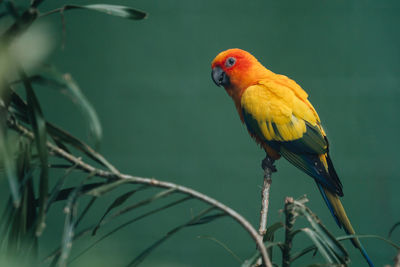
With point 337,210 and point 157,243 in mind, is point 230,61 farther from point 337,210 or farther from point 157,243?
point 157,243

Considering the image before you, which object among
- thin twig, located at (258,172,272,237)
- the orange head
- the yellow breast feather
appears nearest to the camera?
thin twig, located at (258,172,272,237)

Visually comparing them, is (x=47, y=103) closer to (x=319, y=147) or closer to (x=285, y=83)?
(x=285, y=83)

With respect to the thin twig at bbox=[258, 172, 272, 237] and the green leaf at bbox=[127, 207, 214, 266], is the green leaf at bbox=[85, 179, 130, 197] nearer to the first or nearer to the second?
the green leaf at bbox=[127, 207, 214, 266]

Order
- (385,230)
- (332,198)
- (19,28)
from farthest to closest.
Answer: (385,230) < (332,198) < (19,28)

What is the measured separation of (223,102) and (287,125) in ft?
1.81

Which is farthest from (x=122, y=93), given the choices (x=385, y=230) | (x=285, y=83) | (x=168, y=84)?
(x=385, y=230)

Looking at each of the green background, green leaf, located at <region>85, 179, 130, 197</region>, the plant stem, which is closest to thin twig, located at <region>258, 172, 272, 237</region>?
the plant stem

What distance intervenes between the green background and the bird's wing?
1.53 ft

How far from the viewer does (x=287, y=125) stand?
99 cm

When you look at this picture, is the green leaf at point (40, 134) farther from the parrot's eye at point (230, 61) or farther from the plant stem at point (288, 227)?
the parrot's eye at point (230, 61)

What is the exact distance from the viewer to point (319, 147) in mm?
968

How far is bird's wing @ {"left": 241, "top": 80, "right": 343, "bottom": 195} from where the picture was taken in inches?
38.0

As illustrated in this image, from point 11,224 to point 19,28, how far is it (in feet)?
0.81

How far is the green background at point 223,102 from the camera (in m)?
1.42
